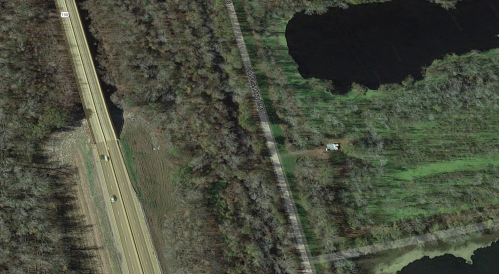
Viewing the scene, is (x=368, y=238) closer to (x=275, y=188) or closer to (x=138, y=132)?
(x=275, y=188)

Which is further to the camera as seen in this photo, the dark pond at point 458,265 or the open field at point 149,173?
the dark pond at point 458,265

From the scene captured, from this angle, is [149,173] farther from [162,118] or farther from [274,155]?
[274,155]

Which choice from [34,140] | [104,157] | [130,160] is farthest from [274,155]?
[34,140]

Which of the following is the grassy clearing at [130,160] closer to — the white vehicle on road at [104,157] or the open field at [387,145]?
the white vehicle on road at [104,157]

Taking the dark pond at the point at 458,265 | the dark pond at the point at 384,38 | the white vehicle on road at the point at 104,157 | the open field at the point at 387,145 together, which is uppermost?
the white vehicle on road at the point at 104,157

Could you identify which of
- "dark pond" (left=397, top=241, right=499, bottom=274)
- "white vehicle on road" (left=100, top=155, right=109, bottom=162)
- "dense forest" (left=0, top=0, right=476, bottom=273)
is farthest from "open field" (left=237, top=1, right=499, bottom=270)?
"white vehicle on road" (left=100, top=155, right=109, bottom=162)

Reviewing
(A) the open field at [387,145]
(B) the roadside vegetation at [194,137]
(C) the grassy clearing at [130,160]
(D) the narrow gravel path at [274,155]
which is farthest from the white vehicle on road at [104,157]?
(A) the open field at [387,145]

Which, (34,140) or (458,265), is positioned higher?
(34,140)
